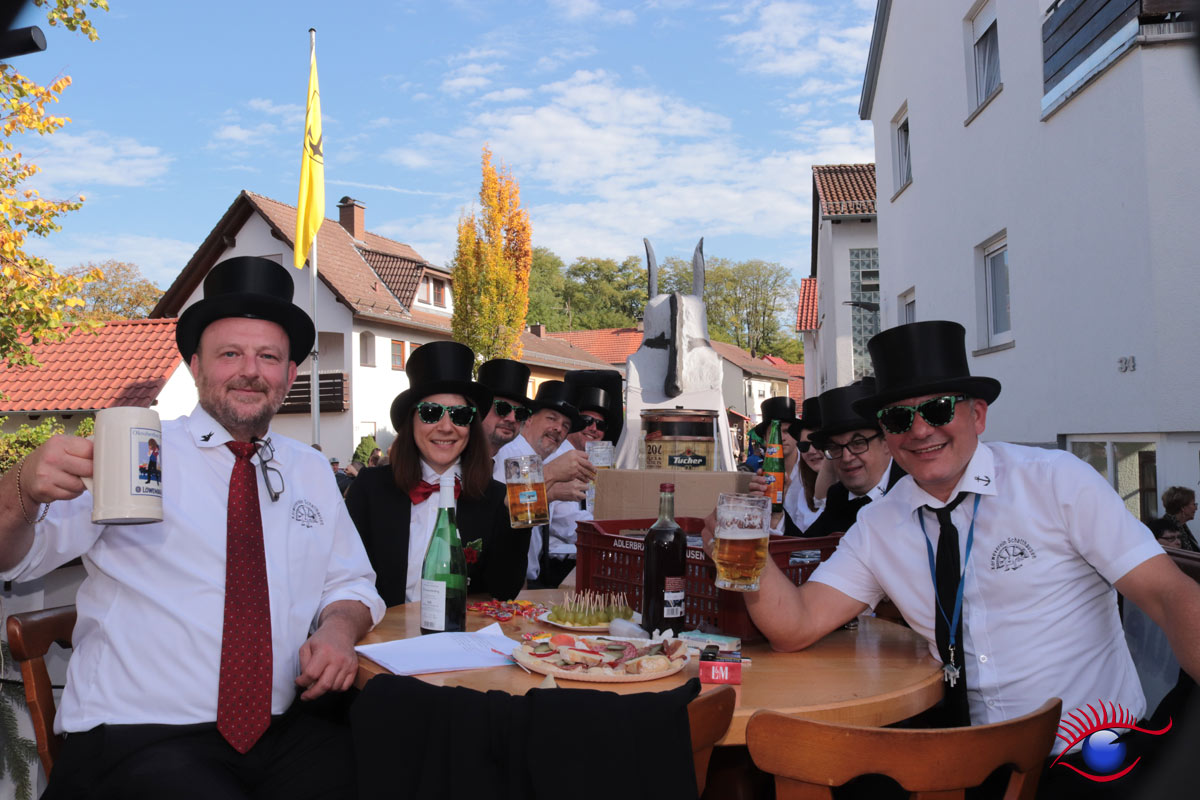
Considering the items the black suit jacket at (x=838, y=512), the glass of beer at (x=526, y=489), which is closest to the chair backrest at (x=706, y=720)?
the glass of beer at (x=526, y=489)

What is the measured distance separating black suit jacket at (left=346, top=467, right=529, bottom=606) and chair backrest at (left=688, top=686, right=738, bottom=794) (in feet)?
6.77

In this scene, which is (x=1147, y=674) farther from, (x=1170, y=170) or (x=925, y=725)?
(x=1170, y=170)

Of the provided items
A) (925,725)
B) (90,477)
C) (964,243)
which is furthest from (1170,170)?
(90,477)

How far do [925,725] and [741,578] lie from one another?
36.4 inches

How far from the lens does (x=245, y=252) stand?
29.3 metres

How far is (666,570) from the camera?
2.92m

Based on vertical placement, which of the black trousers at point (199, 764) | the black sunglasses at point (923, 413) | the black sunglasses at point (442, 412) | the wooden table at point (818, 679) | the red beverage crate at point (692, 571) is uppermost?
the black sunglasses at point (442, 412)

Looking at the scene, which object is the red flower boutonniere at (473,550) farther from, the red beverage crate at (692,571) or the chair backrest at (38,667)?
the chair backrest at (38,667)

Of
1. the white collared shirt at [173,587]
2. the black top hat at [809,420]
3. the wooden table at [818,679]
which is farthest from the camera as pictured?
the black top hat at [809,420]

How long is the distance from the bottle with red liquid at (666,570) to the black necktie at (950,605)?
822 millimetres

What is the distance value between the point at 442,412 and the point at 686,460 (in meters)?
1.78

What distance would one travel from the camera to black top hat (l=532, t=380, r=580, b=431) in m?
6.52

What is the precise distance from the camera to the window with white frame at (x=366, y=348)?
29.6 m

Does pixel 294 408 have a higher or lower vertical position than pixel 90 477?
higher
